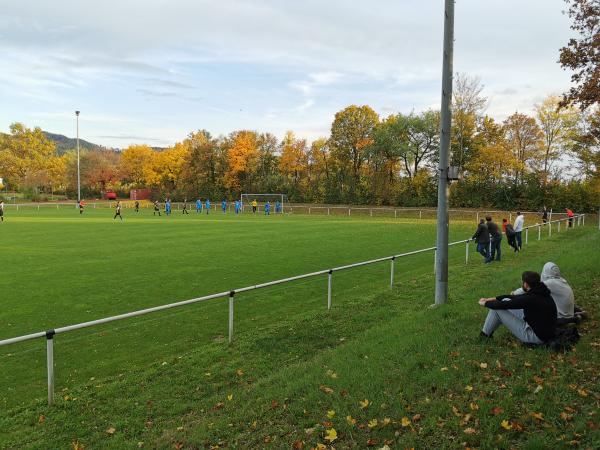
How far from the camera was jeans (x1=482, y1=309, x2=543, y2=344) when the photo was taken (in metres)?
5.52

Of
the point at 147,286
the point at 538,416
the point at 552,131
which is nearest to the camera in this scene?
the point at 538,416

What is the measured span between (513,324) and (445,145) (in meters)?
3.84

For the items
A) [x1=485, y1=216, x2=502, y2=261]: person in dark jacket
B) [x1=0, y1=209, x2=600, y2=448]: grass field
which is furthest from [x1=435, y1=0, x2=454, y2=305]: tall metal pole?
[x1=485, y1=216, x2=502, y2=261]: person in dark jacket

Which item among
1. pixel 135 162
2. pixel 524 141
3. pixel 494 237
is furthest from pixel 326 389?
pixel 135 162

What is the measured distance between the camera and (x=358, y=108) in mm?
57344

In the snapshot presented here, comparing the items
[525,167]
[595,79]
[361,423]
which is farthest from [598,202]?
[361,423]

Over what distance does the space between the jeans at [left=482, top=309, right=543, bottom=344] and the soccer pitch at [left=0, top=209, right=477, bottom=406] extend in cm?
399

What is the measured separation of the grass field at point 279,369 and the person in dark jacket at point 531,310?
217mm

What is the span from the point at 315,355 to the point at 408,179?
49.9 m

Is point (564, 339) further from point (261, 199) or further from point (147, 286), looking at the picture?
point (261, 199)

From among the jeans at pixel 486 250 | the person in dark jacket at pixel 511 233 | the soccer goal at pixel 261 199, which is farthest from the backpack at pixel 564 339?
the soccer goal at pixel 261 199

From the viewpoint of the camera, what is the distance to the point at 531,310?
5.33 metres

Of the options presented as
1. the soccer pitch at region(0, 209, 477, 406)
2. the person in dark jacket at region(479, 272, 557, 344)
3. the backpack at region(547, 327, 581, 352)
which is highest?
the person in dark jacket at region(479, 272, 557, 344)

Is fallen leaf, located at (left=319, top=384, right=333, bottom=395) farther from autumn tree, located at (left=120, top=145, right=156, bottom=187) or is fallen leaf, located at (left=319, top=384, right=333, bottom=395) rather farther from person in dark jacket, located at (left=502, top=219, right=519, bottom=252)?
autumn tree, located at (left=120, top=145, right=156, bottom=187)
